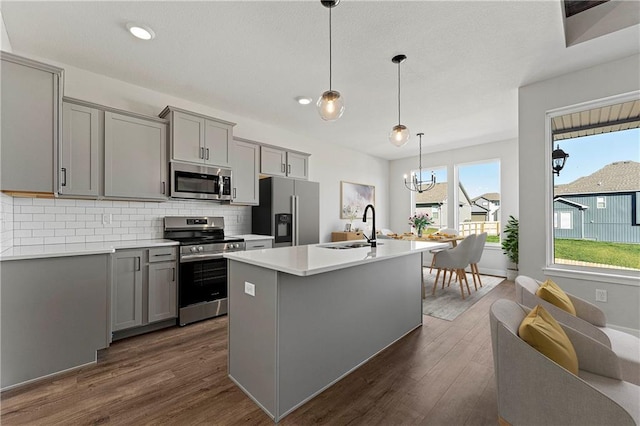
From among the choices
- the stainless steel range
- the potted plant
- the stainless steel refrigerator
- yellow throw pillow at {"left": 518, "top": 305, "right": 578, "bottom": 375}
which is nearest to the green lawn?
the potted plant

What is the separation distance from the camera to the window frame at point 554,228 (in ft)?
9.32

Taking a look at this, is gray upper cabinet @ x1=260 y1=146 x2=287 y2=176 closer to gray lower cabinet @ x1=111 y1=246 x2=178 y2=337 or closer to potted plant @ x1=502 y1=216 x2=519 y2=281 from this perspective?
gray lower cabinet @ x1=111 y1=246 x2=178 y2=337

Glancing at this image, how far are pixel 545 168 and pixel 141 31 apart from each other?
436 centimetres

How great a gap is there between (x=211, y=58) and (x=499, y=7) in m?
2.52

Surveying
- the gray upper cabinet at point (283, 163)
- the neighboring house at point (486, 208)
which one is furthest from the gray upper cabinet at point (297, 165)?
the neighboring house at point (486, 208)

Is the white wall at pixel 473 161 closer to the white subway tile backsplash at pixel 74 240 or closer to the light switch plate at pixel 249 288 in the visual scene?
the light switch plate at pixel 249 288

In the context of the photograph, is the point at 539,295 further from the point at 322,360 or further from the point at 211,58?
the point at 211,58

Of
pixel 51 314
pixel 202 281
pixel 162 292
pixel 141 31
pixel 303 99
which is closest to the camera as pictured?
pixel 51 314

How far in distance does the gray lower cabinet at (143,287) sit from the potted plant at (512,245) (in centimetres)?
566

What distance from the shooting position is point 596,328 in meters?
1.68

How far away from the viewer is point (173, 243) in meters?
3.05

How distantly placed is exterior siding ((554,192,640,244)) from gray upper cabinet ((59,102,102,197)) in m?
5.08

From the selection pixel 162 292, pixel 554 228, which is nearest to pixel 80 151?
pixel 162 292

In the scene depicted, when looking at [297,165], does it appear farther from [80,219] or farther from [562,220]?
[562,220]
